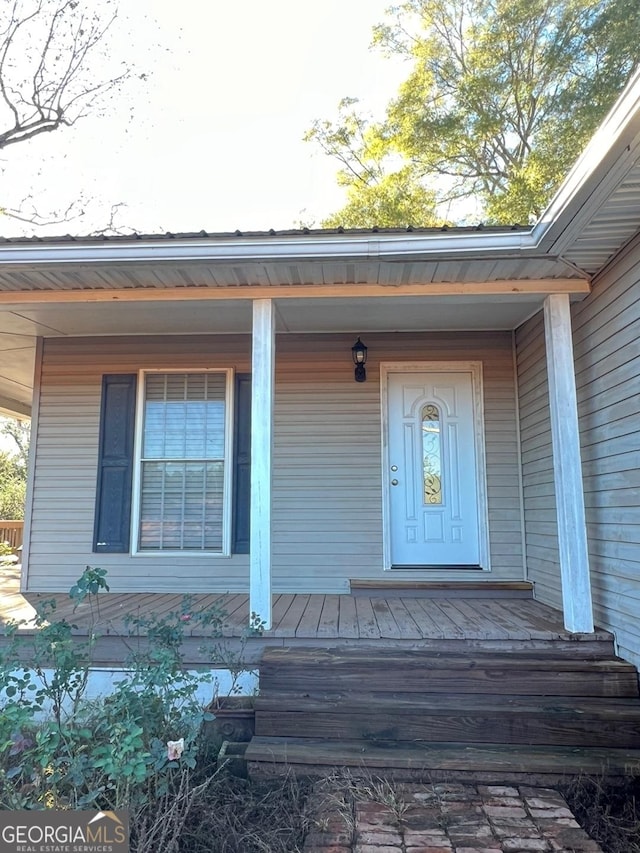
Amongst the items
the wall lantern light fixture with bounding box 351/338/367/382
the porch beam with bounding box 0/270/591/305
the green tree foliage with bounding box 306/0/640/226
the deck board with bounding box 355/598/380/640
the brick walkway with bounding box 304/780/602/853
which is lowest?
the brick walkway with bounding box 304/780/602/853

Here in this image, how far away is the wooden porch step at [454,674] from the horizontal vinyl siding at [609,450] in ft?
0.71

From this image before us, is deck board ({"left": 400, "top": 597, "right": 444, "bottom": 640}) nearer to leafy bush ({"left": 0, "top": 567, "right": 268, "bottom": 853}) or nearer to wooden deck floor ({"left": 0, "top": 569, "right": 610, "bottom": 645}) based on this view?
wooden deck floor ({"left": 0, "top": 569, "right": 610, "bottom": 645})

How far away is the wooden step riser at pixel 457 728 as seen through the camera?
2.64 meters

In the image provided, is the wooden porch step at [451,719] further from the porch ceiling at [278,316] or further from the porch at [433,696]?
the porch ceiling at [278,316]

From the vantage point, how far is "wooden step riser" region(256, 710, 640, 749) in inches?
104

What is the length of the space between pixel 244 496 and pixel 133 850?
2795 millimetres

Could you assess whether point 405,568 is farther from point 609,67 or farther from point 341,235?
point 609,67

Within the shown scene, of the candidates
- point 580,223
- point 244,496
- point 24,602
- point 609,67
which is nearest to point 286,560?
point 244,496

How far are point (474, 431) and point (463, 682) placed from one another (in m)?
2.30

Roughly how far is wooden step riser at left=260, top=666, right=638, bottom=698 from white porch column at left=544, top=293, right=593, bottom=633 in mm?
309

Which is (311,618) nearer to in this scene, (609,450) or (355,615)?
(355,615)

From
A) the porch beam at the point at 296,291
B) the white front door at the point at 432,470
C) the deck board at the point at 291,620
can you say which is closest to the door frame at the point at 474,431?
the white front door at the point at 432,470

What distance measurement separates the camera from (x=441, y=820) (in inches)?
84.3

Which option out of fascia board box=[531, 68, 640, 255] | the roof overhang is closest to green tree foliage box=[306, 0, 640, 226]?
the roof overhang
